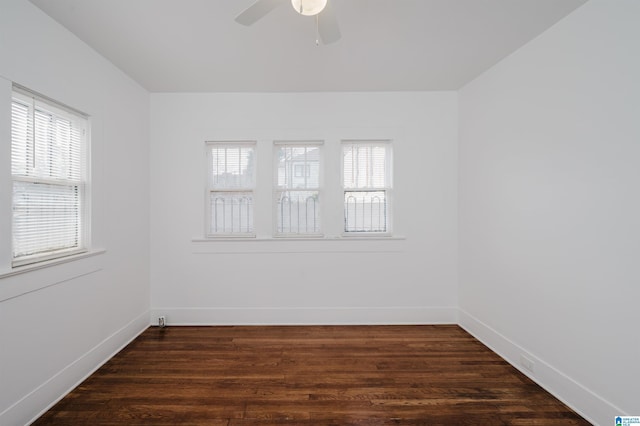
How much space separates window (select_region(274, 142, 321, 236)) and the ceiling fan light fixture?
2.07 m

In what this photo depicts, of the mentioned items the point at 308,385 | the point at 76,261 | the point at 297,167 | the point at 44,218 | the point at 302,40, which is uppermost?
the point at 302,40

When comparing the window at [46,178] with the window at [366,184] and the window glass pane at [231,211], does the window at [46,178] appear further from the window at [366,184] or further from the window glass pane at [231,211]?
the window at [366,184]

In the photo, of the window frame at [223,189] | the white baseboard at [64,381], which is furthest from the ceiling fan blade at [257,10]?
the white baseboard at [64,381]

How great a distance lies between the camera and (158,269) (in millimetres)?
3416

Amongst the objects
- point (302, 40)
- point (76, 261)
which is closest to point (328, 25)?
point (302, 40)

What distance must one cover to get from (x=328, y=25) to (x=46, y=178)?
7.63ft

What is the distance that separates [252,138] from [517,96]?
278 centimetres

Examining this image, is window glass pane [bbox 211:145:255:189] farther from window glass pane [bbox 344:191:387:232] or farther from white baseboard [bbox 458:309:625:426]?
white baseboard [bbox 458:309:625:426]

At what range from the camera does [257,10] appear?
153 centimetres

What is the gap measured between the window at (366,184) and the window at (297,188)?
38 cm

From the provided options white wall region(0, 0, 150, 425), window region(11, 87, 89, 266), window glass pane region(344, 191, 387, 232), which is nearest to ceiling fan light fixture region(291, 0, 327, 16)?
white wall region(0, 0, 150, 425)

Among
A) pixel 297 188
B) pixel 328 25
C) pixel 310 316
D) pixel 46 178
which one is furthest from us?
pixel 297 188

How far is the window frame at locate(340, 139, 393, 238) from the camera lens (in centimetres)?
353

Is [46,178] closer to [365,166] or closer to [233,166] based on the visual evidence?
[233,166]
